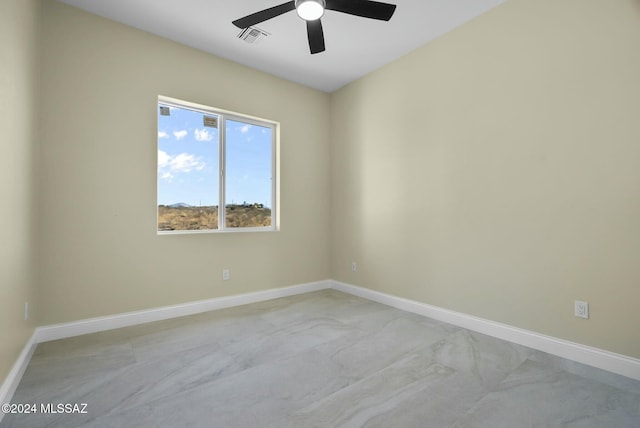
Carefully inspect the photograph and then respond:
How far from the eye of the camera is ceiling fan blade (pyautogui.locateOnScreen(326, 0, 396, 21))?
2042mm

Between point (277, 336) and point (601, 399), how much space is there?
2.18 meters

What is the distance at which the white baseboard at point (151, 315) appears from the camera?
253cm

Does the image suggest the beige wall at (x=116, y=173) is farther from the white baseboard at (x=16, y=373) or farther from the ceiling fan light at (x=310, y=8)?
the ceiling fan light at (x=310, y=8)

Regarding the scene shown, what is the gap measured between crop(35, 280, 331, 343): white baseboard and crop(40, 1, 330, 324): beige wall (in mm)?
59

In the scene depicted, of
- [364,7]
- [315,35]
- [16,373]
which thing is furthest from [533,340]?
[16,373]

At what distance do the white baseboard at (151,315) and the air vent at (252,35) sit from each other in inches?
109

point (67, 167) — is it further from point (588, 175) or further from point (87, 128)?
point (588, 175)

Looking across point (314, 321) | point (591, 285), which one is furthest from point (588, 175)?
point (314, 321)

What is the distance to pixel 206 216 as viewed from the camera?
11.3ft

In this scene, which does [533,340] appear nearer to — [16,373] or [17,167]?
[16,373]

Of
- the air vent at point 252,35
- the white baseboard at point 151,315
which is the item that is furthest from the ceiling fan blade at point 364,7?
the white baseboard at point 151,315

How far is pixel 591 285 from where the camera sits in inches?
83.6

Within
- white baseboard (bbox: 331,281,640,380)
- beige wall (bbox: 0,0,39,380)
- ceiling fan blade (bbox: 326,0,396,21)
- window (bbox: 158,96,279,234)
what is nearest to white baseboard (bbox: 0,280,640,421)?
white baseboard (bbox: 331,281,640,380)

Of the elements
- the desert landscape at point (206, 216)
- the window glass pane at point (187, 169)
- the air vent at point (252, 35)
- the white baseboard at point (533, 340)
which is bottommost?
the white baseboard at point (533, 340)
